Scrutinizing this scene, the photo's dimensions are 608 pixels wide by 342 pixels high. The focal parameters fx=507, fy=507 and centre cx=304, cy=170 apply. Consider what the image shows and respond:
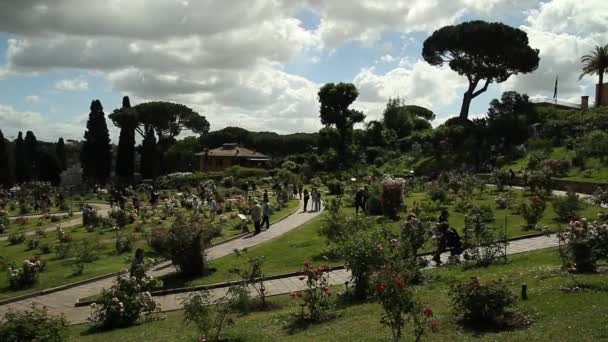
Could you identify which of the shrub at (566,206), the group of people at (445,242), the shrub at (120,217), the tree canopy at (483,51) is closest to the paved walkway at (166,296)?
the group of people at (445,242)

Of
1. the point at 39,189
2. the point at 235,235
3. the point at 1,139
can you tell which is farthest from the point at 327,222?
the point at 1,139

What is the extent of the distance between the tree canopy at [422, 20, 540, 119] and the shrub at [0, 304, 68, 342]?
49535mm

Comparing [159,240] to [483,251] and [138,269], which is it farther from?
[483,251]

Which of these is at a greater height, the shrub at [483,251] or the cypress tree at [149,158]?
the cypress tree at [149,158]

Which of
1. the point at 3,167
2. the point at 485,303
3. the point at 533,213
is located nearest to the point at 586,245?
the point at 485,303

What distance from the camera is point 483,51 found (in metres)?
50.3

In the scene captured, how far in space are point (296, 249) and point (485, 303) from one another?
33.6 feet

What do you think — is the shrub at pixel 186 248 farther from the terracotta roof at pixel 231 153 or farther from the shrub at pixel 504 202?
the terracotta roof at pixel 231 153

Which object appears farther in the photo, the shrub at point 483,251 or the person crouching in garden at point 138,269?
the shrub at point 483,251

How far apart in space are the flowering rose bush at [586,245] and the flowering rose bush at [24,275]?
14256 mm

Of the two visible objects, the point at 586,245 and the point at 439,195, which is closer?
the point at 586,245

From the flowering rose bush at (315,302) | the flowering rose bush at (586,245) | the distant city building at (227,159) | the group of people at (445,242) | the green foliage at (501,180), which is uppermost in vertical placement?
the distant city building at (227,159)

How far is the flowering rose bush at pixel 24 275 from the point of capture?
14.7 meters

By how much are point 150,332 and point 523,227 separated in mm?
13395
